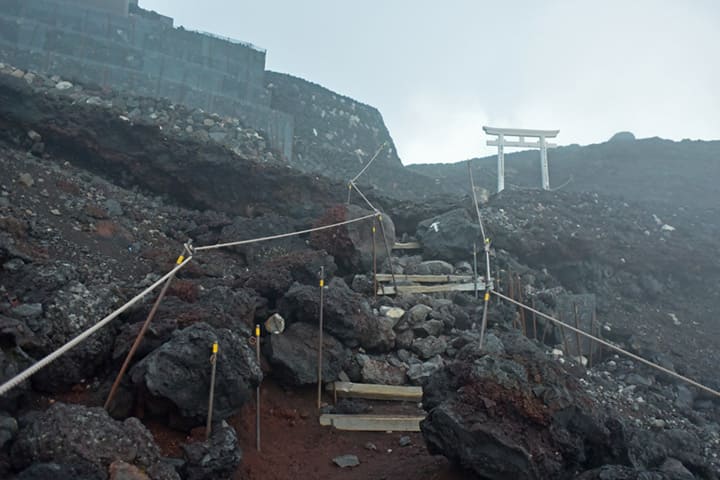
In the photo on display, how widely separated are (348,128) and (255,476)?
23.1 meters

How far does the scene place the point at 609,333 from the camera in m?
10.8

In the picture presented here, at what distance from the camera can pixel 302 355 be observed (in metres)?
6.27

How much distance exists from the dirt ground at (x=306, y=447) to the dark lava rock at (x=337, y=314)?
0.95m

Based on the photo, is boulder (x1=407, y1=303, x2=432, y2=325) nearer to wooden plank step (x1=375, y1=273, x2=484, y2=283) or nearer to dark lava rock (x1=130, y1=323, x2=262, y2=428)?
wooden plank step (x1=375, y1=273, x2=484, y2=283)

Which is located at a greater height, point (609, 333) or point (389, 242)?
point (389, 242)

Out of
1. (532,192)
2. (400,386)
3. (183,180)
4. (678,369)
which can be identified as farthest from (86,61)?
(678,369)

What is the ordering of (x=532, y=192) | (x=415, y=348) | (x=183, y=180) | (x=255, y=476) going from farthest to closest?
1. (x=532, y=192)
2. (x=183, y=180)
3. (x=415, y=348)
4. (x=255, y=476)

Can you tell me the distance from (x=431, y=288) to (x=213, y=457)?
5.95 metres

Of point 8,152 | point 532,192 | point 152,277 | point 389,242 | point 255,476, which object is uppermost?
point 532,192

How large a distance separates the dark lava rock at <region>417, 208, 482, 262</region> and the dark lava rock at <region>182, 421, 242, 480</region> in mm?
7688

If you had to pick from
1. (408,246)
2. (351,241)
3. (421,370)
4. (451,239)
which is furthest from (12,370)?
(451,239)

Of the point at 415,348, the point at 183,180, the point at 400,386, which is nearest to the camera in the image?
the point at 400,386

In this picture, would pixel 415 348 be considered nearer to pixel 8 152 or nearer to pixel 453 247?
pixel 453 247

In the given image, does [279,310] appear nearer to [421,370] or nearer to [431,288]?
[421,370]
